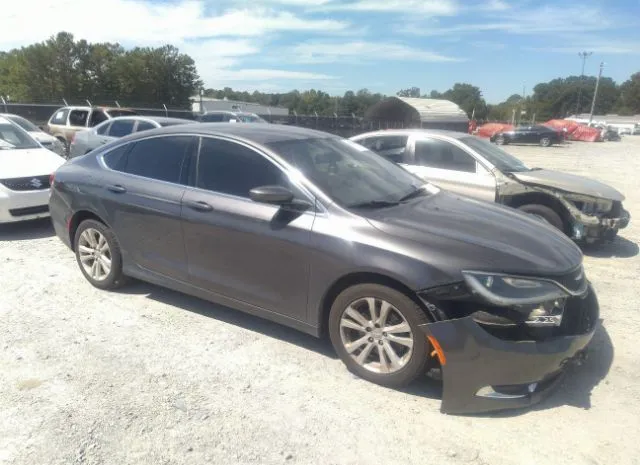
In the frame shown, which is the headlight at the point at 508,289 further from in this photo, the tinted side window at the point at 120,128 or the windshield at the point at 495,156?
the tinted side window at the point at 120,128

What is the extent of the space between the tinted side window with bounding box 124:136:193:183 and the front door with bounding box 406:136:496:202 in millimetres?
3842

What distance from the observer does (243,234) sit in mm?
3734

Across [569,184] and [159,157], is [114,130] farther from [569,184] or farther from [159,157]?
[569,184]

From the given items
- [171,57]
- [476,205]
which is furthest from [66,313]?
[171,57]

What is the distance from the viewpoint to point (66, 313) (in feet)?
→ 14.3

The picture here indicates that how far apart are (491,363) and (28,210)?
626 centimetres

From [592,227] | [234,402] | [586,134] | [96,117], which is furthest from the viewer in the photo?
[586,134]

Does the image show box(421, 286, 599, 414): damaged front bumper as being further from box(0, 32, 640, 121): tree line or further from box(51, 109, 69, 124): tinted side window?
box(0, 32, 640, 121): tree line

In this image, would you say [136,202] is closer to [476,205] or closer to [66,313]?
[66,313]

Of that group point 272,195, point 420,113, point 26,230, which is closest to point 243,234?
point 272,195

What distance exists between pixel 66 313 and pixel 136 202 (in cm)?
114

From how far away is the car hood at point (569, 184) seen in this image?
637 cm

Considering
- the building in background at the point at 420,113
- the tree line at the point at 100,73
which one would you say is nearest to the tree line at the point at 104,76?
the tree line at the point at 100,73

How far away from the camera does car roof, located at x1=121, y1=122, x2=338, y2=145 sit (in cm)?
406
